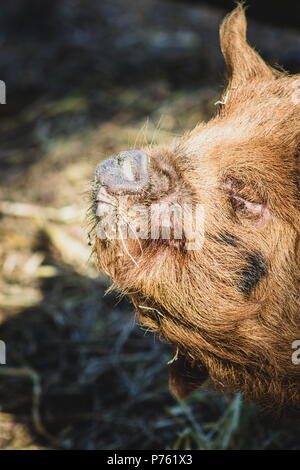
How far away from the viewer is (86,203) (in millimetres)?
3051

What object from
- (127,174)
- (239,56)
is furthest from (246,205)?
(239,56)

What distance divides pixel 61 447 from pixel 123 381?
554 mm

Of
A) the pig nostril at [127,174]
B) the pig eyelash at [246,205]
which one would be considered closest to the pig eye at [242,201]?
the pig eyelash at [246,205]

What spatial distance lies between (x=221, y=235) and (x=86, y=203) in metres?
0.78

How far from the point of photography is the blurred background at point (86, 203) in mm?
3604

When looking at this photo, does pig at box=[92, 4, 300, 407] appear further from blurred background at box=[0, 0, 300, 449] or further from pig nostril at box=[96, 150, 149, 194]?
blurred background at box=[0, 0, 300, 449]

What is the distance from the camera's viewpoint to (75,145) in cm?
559

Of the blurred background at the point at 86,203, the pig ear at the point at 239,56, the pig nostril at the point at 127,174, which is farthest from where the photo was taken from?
the blurred background at the point at 86,203

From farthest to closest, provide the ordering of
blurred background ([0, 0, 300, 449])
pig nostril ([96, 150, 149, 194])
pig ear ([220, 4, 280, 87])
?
blurred background ([0, 0, 300, 449]) < pig ear ([220, 4, 280, 87]) < pig nostril ([96, 150, 149, 194])

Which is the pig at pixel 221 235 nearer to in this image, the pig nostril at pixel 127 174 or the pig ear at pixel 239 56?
the pig nostril at pixel 127 174

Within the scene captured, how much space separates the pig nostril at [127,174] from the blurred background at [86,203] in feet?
0.85

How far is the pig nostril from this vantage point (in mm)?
2461

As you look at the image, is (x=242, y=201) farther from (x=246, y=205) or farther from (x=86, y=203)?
(x=86, y=203)

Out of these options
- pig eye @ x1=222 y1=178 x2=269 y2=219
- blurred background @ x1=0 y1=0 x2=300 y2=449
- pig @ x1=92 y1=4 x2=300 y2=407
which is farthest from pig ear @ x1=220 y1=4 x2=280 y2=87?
pig eye @ x1=222 y1=178 x2=269 y2=219
